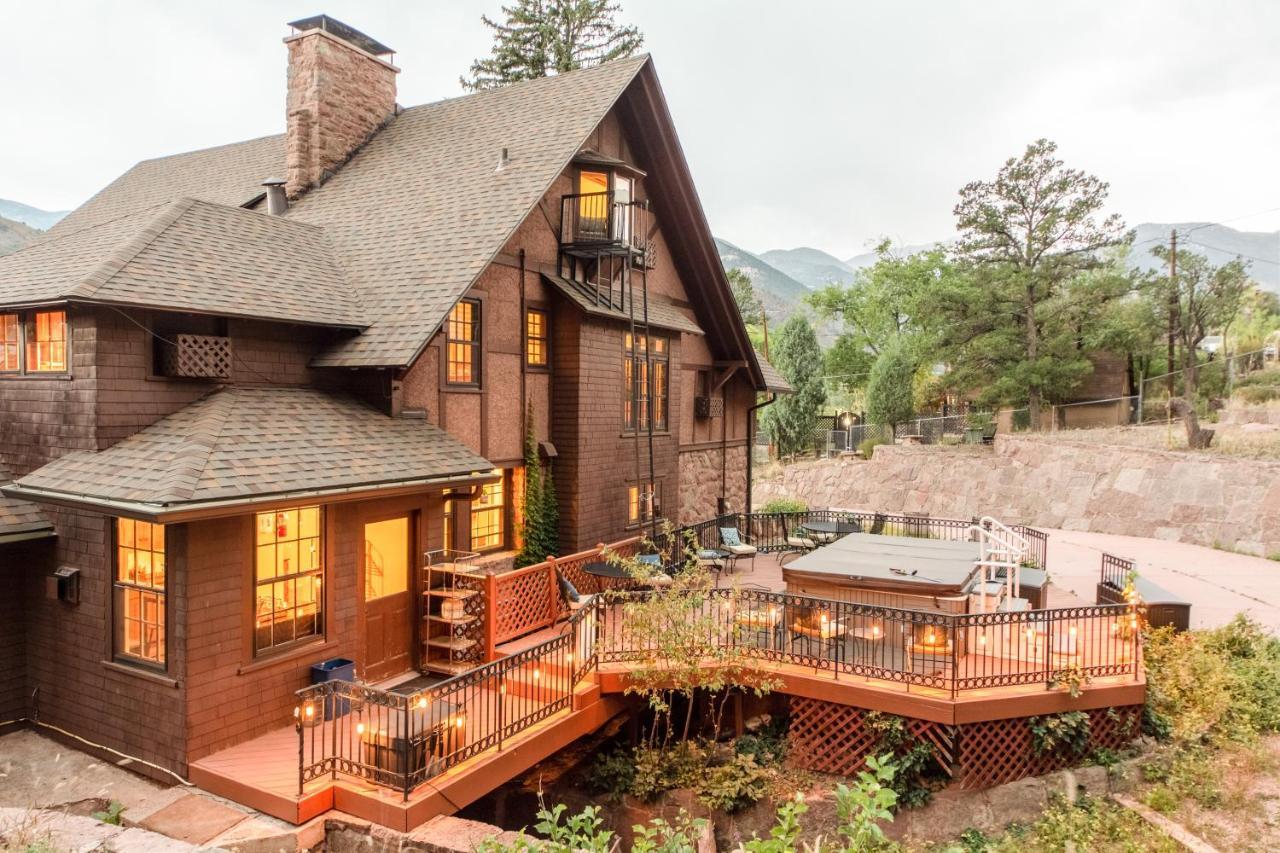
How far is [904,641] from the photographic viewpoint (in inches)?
405

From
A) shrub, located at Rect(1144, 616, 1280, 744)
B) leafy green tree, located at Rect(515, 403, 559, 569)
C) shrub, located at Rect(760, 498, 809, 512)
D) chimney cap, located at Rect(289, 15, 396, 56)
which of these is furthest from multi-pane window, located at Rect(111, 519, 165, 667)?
shrub, located at Rect(760, 498, 809, 512)

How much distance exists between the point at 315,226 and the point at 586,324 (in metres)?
5.27

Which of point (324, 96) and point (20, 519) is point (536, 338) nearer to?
point (324, 96)

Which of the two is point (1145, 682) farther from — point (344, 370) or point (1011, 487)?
point (1011, 487)

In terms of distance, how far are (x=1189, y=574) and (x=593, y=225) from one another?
51.5 feet

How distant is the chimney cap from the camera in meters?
15.9

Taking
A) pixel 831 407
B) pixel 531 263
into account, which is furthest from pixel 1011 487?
pixel 831 407

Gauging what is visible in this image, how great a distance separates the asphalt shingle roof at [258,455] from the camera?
8.13 m

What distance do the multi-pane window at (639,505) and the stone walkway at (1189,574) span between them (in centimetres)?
807

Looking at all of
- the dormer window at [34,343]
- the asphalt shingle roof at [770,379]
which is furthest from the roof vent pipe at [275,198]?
the asphalt shingle roof at [770,379]

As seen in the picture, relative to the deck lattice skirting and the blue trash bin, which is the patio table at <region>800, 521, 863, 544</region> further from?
the blue trash bin

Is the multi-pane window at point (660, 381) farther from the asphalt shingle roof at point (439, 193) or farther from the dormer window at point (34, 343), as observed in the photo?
the dormer window at point (34, 343)

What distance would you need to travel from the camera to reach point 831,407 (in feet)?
179

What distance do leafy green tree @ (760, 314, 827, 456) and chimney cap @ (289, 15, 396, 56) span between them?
25.5 meters
